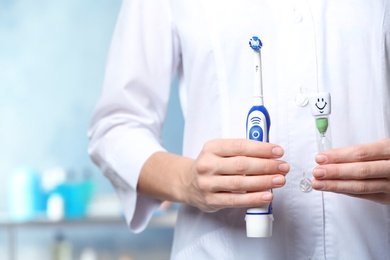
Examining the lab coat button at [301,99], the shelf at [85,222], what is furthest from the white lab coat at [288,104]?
the shelf at [85,222]

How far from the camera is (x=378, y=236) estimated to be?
0.88 meters

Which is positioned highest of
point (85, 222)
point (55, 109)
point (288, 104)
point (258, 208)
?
point (55, 109)

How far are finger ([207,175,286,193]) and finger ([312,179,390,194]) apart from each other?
4 centimetres

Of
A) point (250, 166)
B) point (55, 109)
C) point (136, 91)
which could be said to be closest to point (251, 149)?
point (250, 166)

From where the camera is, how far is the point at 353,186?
0.75 metres

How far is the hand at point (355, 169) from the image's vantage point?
2.40 ft

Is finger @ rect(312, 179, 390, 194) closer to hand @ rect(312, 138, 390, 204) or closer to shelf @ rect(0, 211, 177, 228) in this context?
hand @ rect(312, 138, 390, 204)

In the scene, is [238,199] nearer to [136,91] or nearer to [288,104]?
[288,104]

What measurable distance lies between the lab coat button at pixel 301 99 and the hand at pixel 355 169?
13 centimetres

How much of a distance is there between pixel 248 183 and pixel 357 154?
13 cm

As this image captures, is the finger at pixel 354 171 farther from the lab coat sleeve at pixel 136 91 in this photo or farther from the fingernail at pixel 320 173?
the lab coat sleeve at pixel 136 91

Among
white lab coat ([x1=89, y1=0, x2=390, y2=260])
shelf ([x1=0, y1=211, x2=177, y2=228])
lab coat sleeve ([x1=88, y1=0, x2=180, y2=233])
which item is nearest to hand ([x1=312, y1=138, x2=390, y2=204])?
white lab coat ([x1=89, y1=0, x2=390, y2=260])

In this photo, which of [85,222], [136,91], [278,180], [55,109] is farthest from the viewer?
[55,109]

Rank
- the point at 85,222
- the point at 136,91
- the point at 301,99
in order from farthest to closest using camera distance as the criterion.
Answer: the point at 85,222 < the point at 136,91 < the point at 301,99
